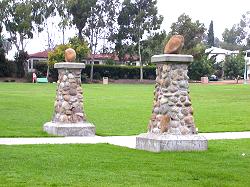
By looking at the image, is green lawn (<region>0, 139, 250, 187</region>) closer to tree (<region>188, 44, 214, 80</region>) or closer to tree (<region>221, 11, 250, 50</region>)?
tree (<region>188, 44, 214, 80</region>)

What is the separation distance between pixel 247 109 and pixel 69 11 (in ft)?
190

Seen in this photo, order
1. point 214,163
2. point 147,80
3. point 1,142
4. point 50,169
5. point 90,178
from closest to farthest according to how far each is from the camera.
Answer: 1. point 90,178
2. point 50,169
3. point 214,163
4. point 1,142
5. point 147,80

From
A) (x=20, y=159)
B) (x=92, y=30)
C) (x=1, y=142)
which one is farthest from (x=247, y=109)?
(x=92, y=30)

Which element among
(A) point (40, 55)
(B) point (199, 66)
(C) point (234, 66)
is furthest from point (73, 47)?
(C) point (234, 66)

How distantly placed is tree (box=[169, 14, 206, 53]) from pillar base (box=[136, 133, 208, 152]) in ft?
256

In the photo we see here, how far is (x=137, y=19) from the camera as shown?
278ft

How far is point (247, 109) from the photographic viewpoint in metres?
27.5

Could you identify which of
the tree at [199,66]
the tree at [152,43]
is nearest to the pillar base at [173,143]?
the tree at [152,43]

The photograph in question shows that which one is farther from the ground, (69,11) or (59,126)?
(69,11)

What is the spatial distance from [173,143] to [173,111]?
69cm

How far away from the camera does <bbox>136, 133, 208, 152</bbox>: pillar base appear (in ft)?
40.9

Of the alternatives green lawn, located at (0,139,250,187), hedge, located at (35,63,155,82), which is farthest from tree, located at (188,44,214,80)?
green lawn, located at (0,139,250,187)

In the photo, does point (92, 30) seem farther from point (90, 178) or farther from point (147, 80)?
point (90, 178)

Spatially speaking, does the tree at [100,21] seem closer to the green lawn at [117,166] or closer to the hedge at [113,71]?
the hedge at [113,71]
